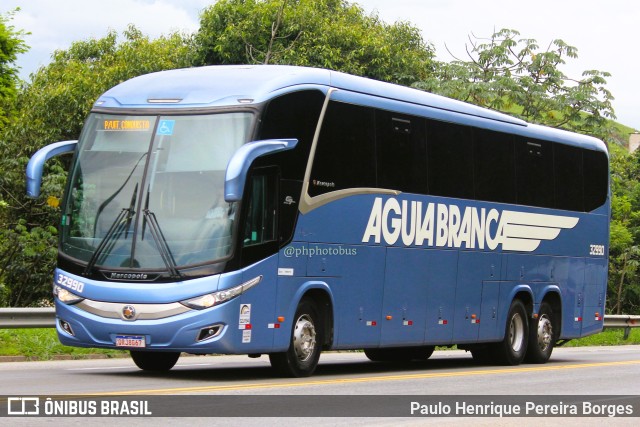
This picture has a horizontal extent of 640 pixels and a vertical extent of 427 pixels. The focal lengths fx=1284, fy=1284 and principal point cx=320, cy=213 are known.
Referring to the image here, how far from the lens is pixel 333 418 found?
10.8 m

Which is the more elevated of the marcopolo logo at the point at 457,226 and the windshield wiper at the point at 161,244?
the marcopolo logo at the point at 457,226

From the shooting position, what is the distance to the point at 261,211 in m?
15.0

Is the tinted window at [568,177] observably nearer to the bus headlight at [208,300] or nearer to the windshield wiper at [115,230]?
the bus headlight at [208,300]

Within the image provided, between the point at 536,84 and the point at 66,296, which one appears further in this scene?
the point at 536,84

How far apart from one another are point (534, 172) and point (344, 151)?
6.57 meters

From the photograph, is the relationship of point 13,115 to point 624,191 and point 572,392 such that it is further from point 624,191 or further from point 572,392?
point 572,392

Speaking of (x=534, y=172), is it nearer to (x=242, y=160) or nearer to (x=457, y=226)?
(x=457, y=226)

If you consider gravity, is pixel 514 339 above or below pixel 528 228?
below

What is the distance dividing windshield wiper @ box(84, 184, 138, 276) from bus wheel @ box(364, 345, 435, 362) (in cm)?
701

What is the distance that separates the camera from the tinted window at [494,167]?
20484 millimetres

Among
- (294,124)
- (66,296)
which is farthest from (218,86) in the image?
(66,296)

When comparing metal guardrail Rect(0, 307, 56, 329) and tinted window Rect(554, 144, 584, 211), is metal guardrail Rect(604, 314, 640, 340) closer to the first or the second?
tinted window Rect(554, 144, 584, 211)

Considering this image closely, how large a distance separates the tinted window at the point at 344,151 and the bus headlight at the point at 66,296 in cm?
313

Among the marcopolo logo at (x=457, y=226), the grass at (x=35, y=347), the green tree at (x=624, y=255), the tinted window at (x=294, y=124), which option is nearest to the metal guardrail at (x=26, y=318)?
the grass at (x=35, y=347)
